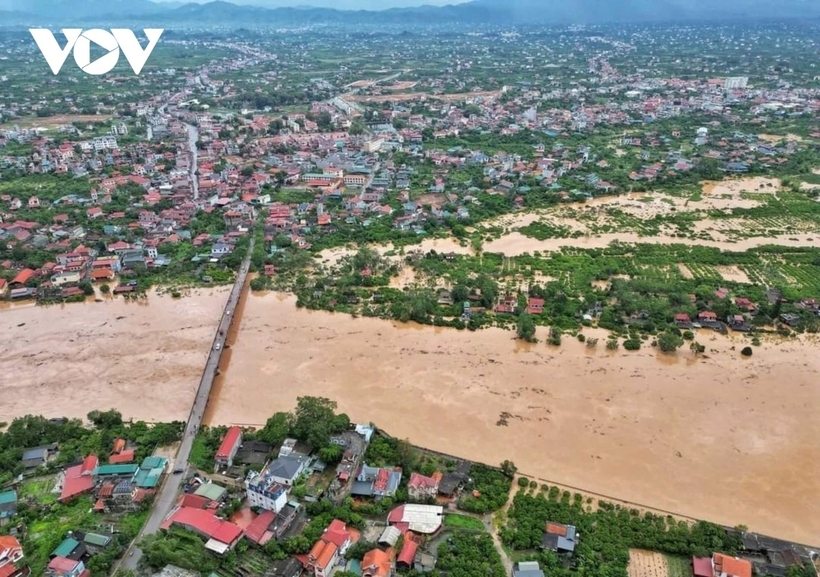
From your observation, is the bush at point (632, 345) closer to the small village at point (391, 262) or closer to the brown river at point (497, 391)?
the brown river at point (497, 391)

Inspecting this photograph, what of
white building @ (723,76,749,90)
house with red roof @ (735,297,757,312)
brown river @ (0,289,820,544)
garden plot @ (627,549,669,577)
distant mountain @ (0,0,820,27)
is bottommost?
garden plot @ (627,549,669,577)

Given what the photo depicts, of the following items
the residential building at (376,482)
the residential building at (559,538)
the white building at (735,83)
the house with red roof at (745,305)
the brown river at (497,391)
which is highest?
the white building at (735,83)

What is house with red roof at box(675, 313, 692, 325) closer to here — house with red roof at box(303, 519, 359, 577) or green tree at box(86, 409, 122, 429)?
house with red roof at box(303, 519, 359, 577)

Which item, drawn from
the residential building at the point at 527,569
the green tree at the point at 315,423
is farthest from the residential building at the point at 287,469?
the residential building at the point at 527,569

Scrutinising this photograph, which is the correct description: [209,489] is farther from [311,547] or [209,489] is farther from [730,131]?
[730,131]

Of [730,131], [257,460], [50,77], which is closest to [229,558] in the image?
[257,460]

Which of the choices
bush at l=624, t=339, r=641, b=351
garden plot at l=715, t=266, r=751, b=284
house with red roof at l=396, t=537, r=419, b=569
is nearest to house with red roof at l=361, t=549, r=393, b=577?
house with red roof at l=396, t=537, r=419, b=569
